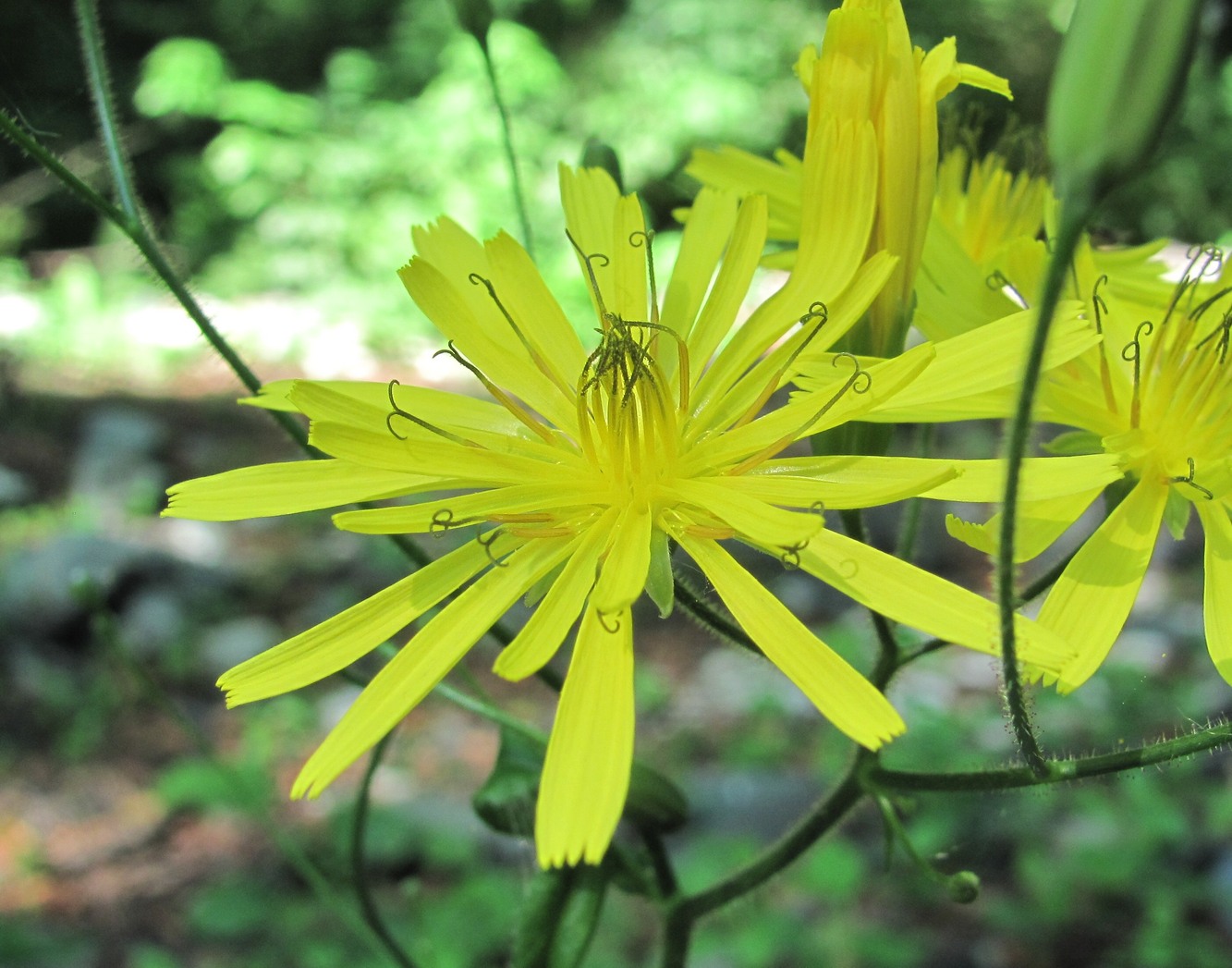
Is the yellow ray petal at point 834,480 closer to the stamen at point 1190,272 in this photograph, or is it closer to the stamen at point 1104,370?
the stamen at point 1104,370

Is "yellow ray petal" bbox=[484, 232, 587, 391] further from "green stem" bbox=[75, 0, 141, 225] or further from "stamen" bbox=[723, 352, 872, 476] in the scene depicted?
"green stem" bbox=[75, 0, 141, 225]

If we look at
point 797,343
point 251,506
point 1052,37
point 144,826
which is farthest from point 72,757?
point 1052,37

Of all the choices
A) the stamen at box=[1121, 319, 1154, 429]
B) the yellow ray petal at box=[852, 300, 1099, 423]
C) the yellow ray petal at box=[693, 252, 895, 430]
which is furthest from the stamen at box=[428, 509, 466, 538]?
the stamen at box=[1121, 319, 1154, 429]

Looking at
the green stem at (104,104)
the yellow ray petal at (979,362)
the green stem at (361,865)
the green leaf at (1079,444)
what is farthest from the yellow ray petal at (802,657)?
the green stem at (104,104)

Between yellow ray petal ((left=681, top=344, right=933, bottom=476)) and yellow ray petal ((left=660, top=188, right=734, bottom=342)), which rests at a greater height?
yellow ray petal ((left=660, top=188, right=734, bottom=342))

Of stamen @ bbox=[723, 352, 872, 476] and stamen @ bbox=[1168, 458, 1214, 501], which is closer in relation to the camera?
stamen @ bbox=[723, 352, 872, 476]

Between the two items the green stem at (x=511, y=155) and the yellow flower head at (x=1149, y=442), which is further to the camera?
the green stem at (x=511, y=155)
